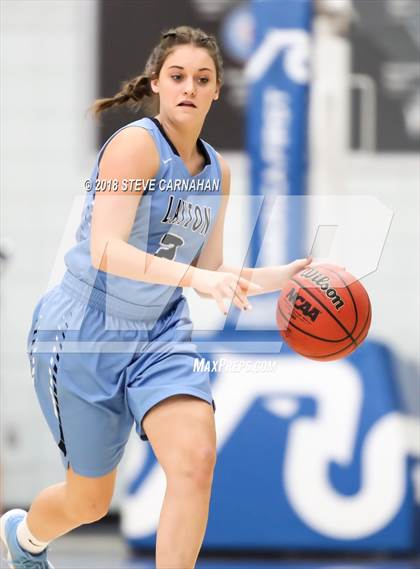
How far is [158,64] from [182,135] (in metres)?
0.23

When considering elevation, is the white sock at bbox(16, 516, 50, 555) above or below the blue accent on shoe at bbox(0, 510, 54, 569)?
above

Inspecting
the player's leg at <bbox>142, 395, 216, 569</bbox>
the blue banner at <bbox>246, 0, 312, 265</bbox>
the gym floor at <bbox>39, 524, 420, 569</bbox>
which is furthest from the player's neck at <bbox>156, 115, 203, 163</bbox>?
the gym floor at <bbox>39, 524, 420, 569</bbox>

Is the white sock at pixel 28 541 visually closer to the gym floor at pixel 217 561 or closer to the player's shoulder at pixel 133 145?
the player's shoulder at pixel 133 145

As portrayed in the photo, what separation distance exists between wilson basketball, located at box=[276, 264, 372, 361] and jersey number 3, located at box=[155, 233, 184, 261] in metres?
0.39

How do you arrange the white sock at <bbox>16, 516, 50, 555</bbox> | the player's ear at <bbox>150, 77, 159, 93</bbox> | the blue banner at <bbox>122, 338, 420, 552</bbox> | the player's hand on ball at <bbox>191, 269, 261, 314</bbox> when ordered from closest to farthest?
the player's hand on ball at <bbox>191, 269, 261, 314</bbox>, the player's ear at <bbox>150, 77, 159, 93</bbox>, the white sock at <bbox>16, 516, 50, 555</bbox>, the blue banner at <bbox>122, 338, 420, 552</bbox>

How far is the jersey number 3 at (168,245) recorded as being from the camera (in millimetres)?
3539

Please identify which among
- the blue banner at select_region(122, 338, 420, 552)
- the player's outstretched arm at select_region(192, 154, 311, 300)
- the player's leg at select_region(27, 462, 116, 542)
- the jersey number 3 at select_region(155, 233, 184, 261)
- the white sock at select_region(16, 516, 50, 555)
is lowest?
the blue banner at select_region(122, 338, 420, 552)

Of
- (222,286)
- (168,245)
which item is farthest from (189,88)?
(222,286)

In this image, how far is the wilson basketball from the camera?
3719 mm

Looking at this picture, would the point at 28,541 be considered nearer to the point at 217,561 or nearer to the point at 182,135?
the point at 182,135

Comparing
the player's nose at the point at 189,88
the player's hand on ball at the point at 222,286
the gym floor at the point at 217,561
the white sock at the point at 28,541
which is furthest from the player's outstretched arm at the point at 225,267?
the gym floor at the point at 217,561

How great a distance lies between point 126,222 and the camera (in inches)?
133

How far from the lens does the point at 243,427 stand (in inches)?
240

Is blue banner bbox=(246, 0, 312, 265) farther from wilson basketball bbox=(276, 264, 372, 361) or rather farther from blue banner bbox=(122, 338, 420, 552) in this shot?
wilson basketball bbox=(276, 264, 372, 361)
